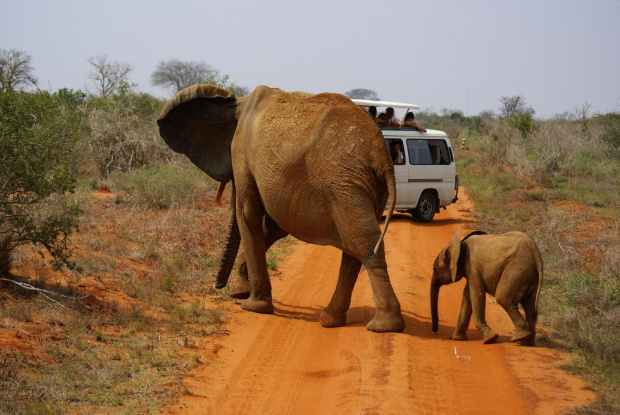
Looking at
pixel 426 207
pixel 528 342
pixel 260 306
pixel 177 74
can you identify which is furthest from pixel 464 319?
pixel 177 74

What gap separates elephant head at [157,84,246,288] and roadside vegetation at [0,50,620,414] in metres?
0.90

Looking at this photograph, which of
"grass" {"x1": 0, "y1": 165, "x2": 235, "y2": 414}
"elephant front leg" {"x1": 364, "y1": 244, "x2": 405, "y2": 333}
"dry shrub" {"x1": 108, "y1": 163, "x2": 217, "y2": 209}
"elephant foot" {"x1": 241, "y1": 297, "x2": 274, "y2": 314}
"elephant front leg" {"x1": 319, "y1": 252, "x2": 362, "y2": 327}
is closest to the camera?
"grass" {"x1": 0, "y1": 165, "x2": 235, "y2": 414}

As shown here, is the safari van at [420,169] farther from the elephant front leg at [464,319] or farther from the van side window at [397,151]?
the elephant front leg at [464,319]

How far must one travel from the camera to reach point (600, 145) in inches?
1039

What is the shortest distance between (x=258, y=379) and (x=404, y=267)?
19.1ft

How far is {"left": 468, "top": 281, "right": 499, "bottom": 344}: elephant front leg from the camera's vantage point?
7.25 meters

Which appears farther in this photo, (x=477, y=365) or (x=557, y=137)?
(x=557, y=137)

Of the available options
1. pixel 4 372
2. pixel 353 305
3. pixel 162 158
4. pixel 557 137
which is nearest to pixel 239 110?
pixel 353 305

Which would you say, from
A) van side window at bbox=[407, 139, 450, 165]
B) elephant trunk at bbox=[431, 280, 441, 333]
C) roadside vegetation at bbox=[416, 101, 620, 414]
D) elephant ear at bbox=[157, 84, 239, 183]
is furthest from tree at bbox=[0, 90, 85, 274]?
van side window at bbox=[407, 139, 450, 165]

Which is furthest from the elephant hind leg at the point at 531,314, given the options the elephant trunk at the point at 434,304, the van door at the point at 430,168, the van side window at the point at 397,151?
the van door at the point at 430,168

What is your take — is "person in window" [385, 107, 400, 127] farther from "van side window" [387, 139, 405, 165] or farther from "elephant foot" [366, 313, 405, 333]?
"elephant foot" [366, 313, 405, 333]

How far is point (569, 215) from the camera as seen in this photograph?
1452 cm

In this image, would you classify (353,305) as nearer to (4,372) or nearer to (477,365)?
(477,365)

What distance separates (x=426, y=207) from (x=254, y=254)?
8.94 meters
